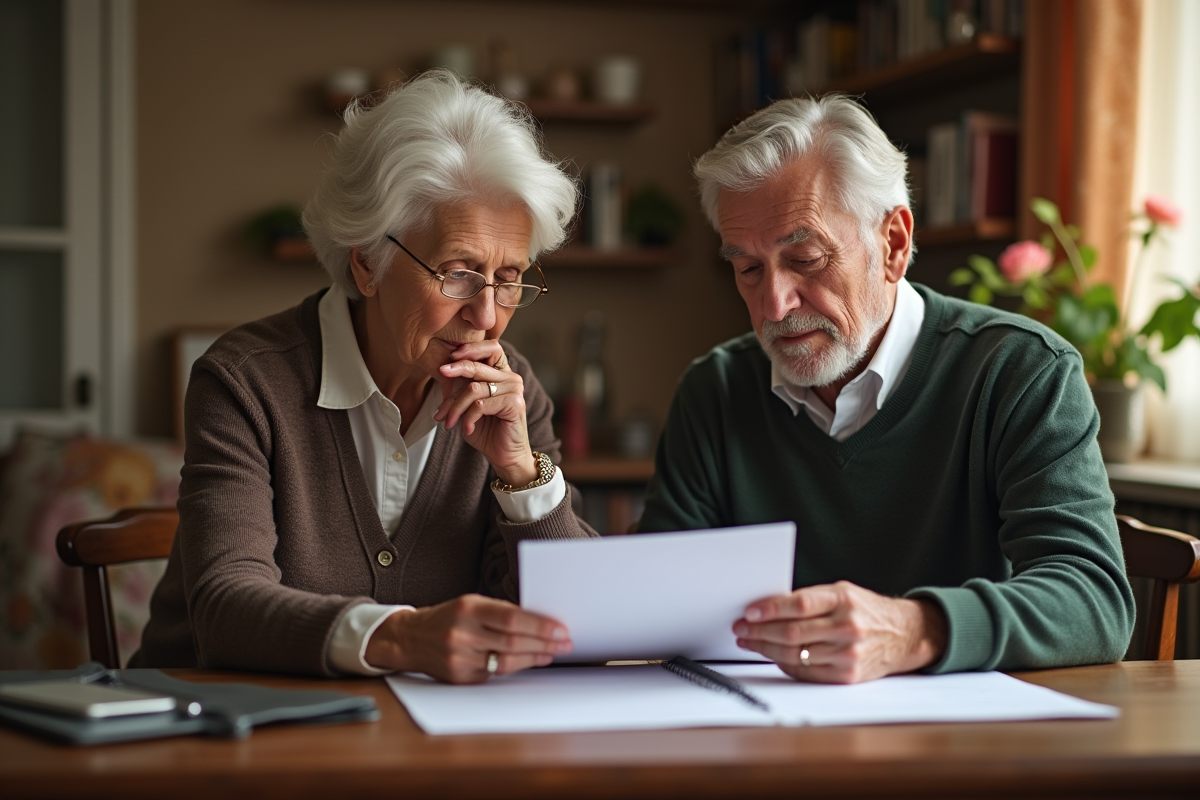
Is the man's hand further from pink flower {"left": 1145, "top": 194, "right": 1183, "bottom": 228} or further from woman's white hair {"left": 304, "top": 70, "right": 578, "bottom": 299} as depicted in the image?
pink flower {"left": 1145, "top": 194, "right": 1183, "bottom": 228}

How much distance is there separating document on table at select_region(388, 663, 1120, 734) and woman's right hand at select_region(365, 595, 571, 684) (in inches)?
0.7

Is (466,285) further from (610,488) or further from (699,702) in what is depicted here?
(610,488)

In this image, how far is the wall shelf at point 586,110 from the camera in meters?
3.90

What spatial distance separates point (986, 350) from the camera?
1565mm

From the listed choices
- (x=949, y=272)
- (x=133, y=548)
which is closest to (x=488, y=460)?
(x=133, y=548)

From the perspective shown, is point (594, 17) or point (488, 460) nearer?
point (488, 460)

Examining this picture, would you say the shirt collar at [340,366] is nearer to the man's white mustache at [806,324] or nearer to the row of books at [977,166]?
the man's white mustache at [806,324]

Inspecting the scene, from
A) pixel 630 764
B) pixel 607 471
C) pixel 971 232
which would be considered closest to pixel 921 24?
pixel 971 232

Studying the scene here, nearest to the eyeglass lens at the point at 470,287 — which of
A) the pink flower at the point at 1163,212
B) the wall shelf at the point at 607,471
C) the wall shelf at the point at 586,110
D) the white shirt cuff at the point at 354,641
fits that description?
the white shirt cuff at the point at 354,641

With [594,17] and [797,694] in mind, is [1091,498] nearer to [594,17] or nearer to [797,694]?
[797,694]

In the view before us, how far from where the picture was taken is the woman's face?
4.95 feet

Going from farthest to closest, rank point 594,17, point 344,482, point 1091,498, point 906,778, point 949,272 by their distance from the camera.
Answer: point 594,17
point 949,272
point 344,482
point 1091,498
point 906,778

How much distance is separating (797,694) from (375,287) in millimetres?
817

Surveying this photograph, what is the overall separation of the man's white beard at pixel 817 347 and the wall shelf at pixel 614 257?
7.67 ft
